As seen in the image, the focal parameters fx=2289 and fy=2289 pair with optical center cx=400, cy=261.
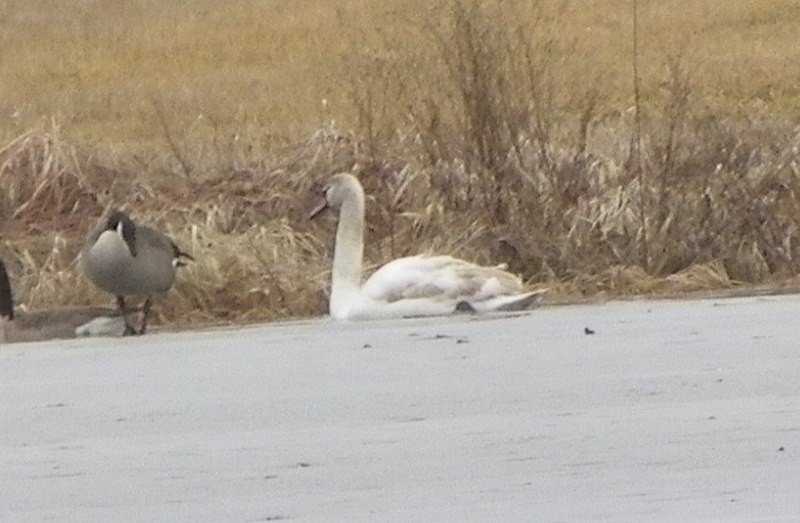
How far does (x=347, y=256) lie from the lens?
39.7 feet

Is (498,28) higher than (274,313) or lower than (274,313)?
higher

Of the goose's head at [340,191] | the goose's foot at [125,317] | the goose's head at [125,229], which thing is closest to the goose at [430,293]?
the goose's foot at [125,317]

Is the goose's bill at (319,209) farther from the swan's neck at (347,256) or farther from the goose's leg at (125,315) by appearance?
the goose's leg at (125,315)

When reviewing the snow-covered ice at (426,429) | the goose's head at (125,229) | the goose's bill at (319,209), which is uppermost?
the snow-covered ice at (426,429)

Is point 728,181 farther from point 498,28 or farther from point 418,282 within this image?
point 418,282

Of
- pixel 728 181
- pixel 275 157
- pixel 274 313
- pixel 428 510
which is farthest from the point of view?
pixel 275 157

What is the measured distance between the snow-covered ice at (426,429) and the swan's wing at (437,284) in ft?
6.95

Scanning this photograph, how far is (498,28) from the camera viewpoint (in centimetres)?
1384

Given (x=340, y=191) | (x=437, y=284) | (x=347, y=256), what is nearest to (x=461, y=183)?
(x=340, y=191)

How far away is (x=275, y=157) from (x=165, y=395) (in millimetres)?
8651

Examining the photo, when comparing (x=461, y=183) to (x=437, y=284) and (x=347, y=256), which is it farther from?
(x=437, y=284)

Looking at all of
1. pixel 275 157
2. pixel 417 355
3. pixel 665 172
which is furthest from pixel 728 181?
pixel 417 355

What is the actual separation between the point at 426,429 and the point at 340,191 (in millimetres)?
7002

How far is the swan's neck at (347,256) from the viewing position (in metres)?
11.3
